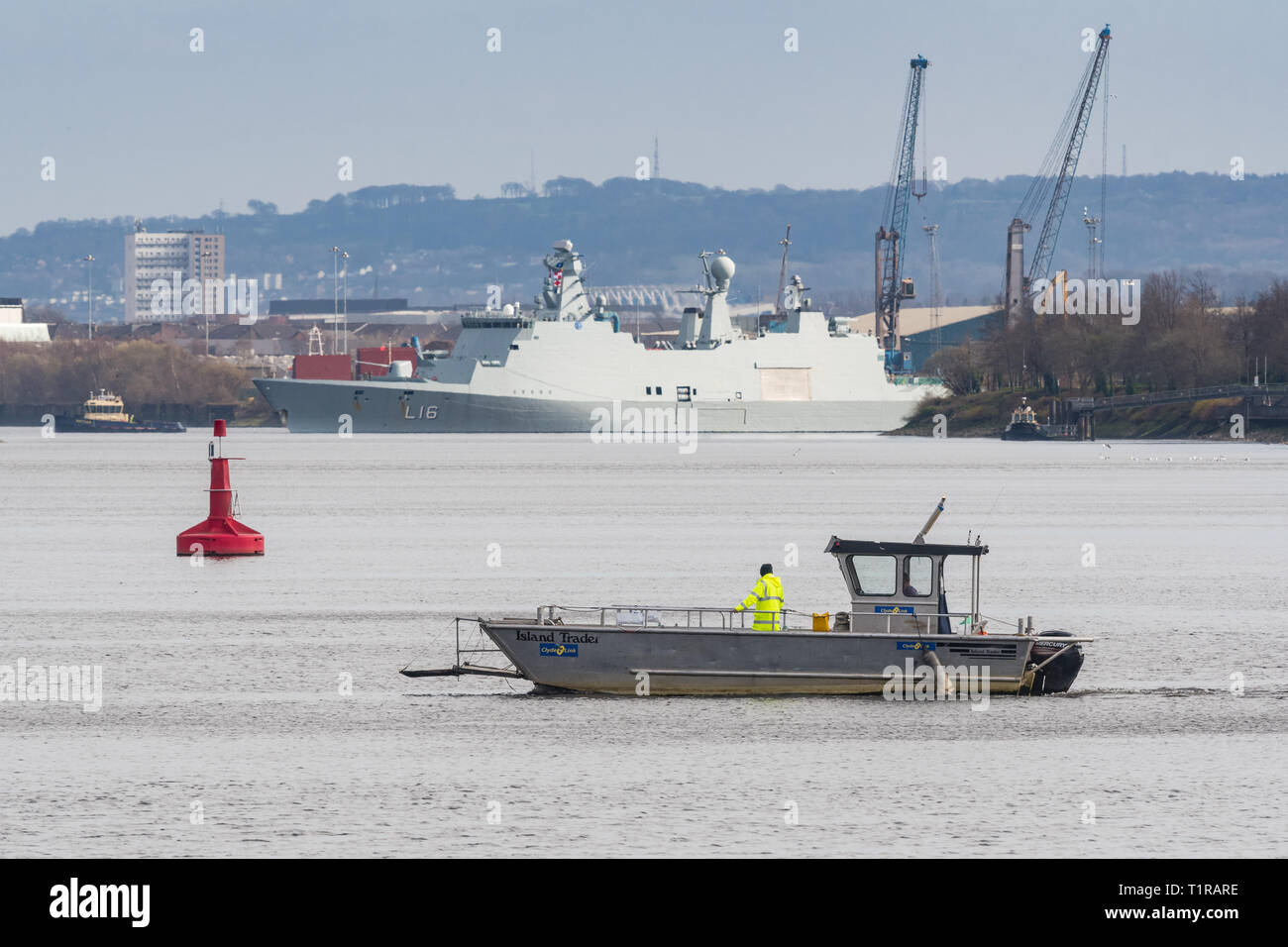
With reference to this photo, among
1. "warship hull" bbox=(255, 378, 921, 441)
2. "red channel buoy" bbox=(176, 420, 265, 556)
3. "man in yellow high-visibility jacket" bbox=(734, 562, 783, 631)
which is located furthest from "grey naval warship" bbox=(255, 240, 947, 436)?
"man in yellow high-visibility jacket" bbox=(734, 562, 783, 631)

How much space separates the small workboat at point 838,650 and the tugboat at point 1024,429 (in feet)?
446

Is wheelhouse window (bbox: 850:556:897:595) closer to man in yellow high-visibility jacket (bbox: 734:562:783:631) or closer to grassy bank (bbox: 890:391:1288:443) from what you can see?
man in yellow high-visibility jacket (bbox: 734:562:783:631)

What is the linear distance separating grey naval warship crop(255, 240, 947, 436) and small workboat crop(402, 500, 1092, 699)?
14151 centimetres

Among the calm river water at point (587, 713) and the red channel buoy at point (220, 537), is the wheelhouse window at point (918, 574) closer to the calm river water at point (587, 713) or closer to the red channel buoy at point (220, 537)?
the calm river water at point (587, 713)

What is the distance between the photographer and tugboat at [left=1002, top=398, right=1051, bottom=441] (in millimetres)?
165000

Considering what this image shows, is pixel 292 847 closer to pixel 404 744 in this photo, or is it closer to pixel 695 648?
pixel 404 744

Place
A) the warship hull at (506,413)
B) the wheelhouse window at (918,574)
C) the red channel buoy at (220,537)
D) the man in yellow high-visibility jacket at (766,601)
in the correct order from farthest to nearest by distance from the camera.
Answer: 1. the warship hull at (506,413)
2. the red channel buoy at (220,537)
3. the wheelhouse window at (918,574)
4. the man in yellow high-visibility jacket at (766,601)

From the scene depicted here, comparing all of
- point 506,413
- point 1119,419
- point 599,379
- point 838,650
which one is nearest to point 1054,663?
point 838,650

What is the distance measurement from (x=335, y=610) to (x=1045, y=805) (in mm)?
22479

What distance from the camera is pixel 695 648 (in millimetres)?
30047

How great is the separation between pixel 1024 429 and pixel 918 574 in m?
137

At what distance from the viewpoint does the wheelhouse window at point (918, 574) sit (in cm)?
3105

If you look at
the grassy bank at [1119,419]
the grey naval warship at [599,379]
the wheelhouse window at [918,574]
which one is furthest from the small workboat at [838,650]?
the grey naval warship at [599,379]

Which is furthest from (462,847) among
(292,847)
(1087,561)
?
(1087,561)
